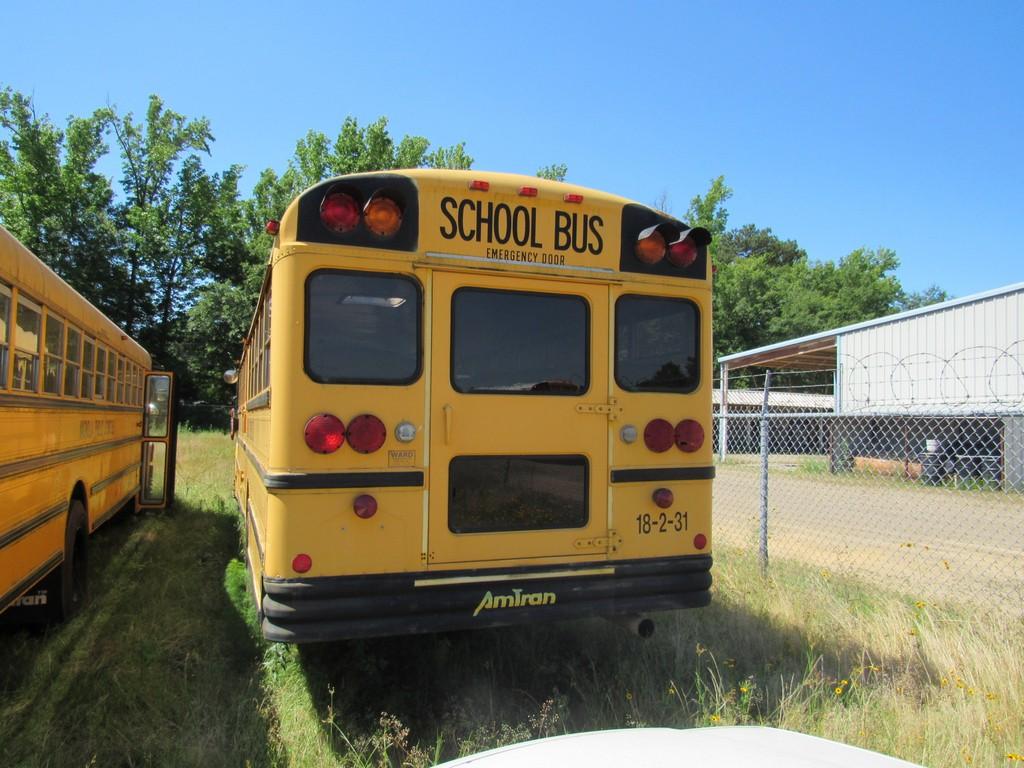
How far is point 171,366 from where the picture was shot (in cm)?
3209

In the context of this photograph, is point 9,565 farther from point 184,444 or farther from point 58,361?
point 184,444

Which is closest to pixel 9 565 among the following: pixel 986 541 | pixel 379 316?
pixel 379 316

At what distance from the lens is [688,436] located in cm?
391

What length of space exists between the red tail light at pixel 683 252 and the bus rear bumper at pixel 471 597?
1.58 metres

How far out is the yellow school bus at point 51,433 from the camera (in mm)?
3516

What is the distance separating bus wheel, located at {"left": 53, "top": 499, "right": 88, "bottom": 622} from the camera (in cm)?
472

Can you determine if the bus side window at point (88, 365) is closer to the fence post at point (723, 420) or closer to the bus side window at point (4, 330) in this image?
the bus side window at point (4, 330)

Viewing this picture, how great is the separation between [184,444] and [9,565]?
63.5 ft

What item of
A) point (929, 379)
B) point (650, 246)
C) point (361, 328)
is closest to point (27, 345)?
point (361, 328)

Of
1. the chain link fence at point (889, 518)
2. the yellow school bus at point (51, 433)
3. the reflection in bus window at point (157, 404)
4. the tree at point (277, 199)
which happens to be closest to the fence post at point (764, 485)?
the chain link fence at point (889, 518)

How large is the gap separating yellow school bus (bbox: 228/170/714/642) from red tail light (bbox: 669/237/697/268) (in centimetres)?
1

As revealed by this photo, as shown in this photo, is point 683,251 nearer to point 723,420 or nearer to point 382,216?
point 382,216

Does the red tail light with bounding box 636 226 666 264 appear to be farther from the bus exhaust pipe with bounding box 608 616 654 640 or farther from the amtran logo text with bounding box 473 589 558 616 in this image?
the bus exhaust pipe with bounding box 608 616 654 640

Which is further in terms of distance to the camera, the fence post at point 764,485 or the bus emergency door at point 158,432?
the bus emergency door at point 158,432
